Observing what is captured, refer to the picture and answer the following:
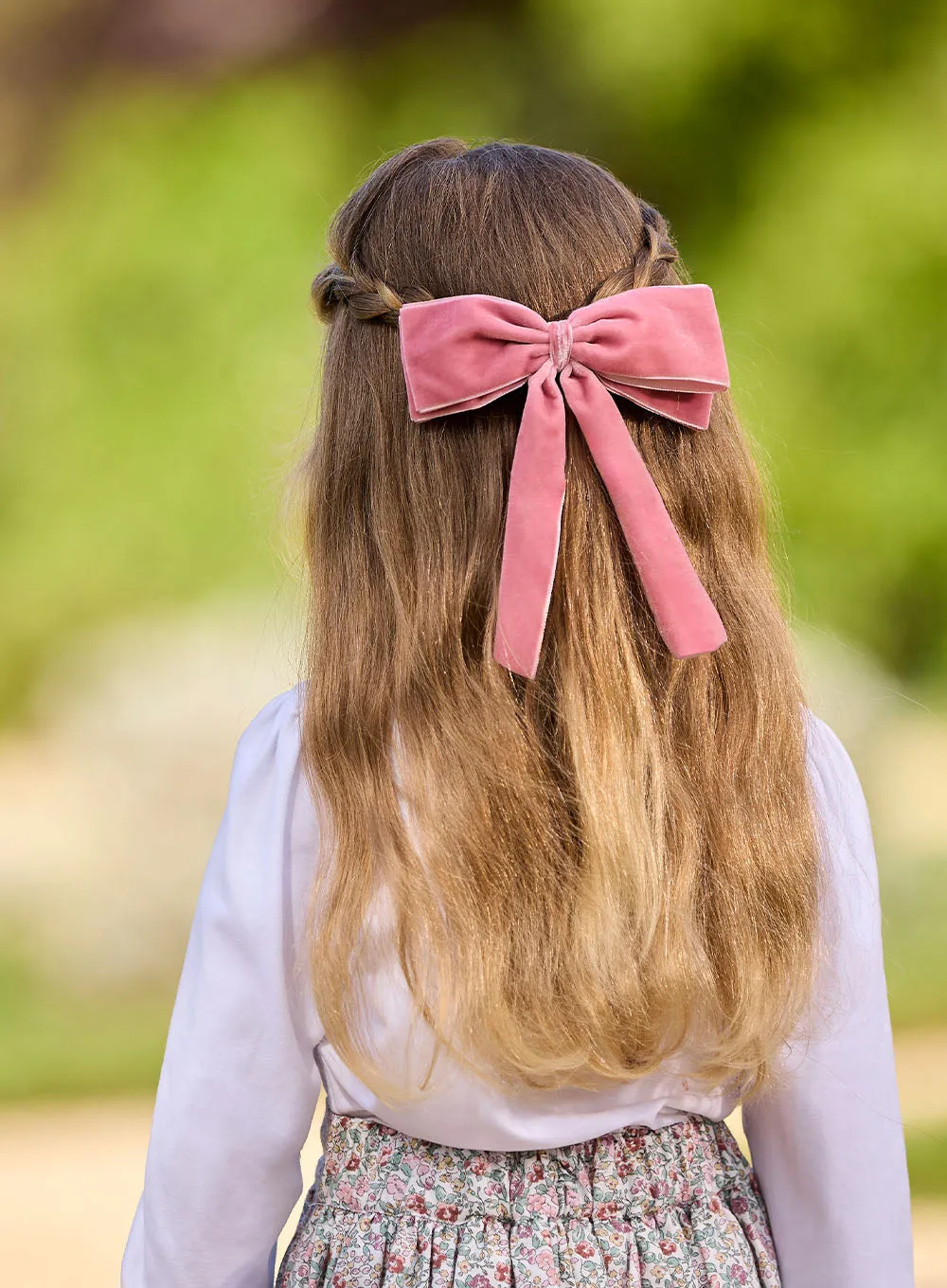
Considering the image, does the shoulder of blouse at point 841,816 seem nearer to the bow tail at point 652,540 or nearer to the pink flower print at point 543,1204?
the bow tail at point 652,540

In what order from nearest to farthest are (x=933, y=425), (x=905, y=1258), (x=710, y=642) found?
(x=710, y=642)
(x=905, y=1258)
(x=933, y=425)

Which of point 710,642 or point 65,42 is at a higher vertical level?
point 65,42

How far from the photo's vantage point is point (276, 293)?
3.67 m

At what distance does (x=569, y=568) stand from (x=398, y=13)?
3.34 m

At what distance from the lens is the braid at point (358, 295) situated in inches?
32.6

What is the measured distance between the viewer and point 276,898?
846 mm

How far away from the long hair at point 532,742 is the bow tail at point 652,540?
0.02m

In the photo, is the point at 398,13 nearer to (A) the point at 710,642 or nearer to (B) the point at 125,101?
(B) the point at 125,101

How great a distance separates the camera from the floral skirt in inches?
34.1

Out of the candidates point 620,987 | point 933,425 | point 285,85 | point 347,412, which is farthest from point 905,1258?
point 285,85

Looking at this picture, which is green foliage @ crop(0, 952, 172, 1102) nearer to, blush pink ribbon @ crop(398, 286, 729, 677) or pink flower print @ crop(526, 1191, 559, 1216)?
pink flower print @ crop(526, 1191, 559, 1216)

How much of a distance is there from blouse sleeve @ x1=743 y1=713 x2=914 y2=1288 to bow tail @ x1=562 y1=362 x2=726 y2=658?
14cm

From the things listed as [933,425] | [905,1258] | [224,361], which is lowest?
[905,1258]

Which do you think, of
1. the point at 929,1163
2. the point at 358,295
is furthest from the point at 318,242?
the point at 358,295
